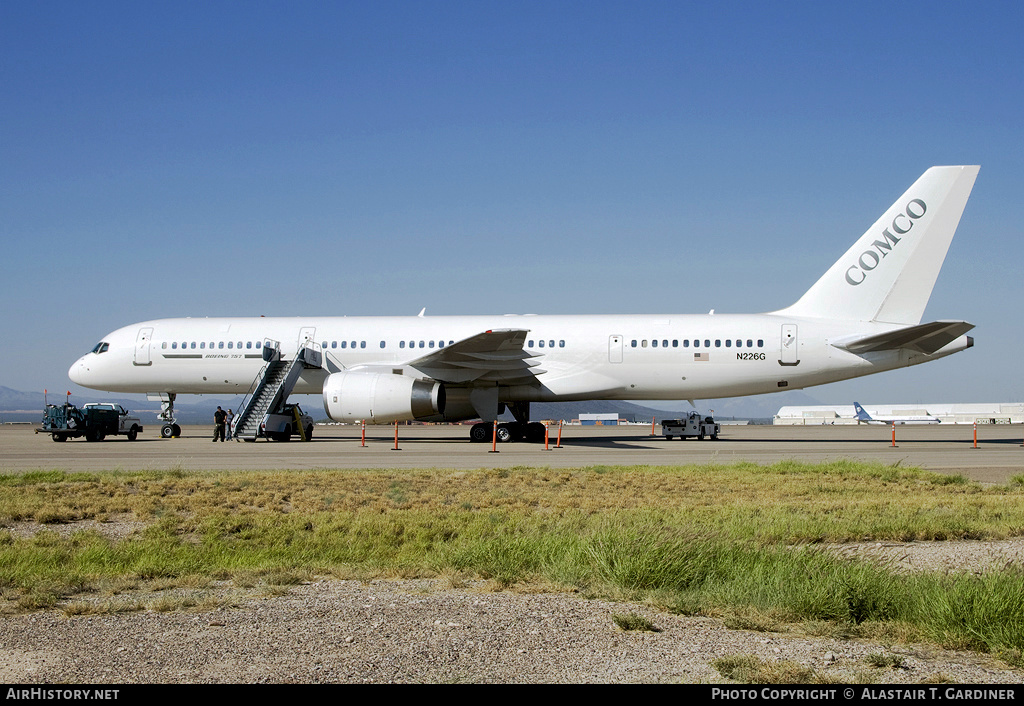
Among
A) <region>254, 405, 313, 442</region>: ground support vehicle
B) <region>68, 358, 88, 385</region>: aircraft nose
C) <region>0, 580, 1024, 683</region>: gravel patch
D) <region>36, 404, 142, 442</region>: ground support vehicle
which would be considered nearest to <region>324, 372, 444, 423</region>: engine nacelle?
<region>254, 405, 313, 442</region>: ground support vehicle

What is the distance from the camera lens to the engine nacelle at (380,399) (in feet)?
83.1

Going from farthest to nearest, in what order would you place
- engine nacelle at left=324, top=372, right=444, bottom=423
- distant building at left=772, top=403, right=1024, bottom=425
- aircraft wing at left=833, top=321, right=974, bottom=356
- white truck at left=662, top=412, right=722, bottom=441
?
1. distant building at left=772, top=403, right=1024, bottom=425
2. white truck at left=662, top=412, right=722, bottom=441
3. engine nacelle at left=324, top=372, right=444, bottom=423
4. aircraft wing at left=833, top=321, right=974, bottom=356

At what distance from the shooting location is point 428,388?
84.5 feet

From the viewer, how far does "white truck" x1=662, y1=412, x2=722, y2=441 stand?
32.4 m

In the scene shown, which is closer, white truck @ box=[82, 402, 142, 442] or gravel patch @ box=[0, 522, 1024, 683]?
gravel patch @ box=[0, 522, 1024, 683]

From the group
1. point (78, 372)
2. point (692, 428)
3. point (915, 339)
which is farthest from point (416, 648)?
point (78, 372)

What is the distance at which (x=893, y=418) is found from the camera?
8150 centimetres

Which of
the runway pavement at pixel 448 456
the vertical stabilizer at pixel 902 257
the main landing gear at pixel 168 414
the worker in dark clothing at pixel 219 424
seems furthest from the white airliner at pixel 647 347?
the main landing gear at pixel 168 414

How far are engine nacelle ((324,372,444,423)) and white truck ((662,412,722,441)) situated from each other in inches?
428

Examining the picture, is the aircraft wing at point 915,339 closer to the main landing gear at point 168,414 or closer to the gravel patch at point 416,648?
the gravel patch at point 416,648

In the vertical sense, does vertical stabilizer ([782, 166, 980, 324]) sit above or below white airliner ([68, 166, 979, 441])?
above

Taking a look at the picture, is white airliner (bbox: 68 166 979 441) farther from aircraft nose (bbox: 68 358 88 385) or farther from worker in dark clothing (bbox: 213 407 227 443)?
aircraft nose (bbox: 68 358 88 385)

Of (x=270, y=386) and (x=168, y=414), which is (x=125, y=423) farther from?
Answer: (x=270, y=386)

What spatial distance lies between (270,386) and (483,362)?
24.6ft
